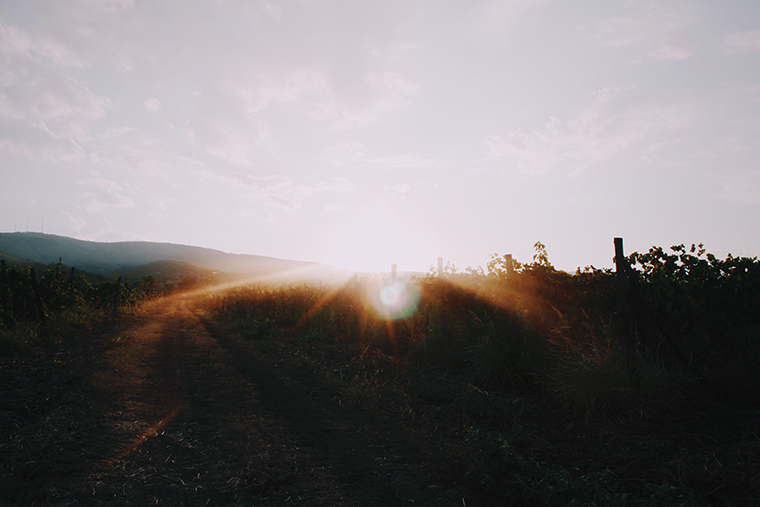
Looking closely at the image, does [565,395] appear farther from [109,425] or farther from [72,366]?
[72,366]

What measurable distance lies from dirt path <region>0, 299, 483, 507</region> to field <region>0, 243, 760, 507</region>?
1.1 inches

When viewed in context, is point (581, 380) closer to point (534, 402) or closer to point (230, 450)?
point (534, 402)

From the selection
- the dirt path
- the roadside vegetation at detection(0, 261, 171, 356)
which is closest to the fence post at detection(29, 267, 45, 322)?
the roadside vegetation at detection(0, 261, 171, 356)

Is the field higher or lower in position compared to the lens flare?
lower

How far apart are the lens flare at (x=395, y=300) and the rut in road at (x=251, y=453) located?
4.71 m

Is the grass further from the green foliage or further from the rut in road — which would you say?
the rut in road

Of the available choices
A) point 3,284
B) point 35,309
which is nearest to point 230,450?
point 3,284

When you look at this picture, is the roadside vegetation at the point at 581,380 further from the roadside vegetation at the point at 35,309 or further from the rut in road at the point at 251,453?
the roadside vegetation at the point at 35,309

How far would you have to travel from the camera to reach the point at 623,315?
584cm

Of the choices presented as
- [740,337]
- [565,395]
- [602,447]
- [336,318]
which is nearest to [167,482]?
[602,447]

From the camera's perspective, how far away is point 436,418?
5.58 meters

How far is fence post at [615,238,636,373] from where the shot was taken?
18.6 ft

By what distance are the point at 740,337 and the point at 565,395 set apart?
3197 mm

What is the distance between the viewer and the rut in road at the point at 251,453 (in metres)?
3.42
